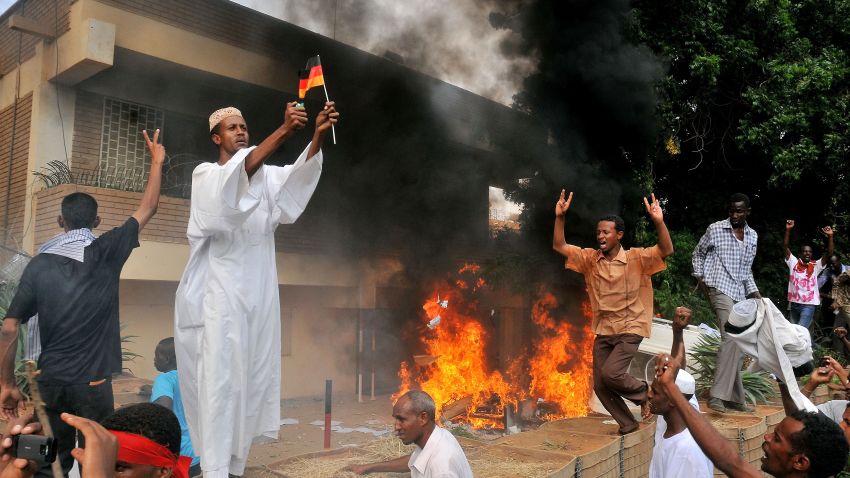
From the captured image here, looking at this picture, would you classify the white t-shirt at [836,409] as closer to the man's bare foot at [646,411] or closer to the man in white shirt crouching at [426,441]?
the man's bare foot at [646,411]

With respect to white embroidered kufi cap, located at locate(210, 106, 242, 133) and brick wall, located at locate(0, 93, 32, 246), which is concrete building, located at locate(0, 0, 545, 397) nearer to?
brick wall, located at locate(0, 93, 32, 246)

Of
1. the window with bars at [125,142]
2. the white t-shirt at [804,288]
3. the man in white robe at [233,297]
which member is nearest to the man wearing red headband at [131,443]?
the man in white robe at [233,297]

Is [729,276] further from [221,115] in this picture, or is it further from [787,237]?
[221,115]

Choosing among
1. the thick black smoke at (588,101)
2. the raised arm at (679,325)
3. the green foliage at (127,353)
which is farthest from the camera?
the thick black smoke at (588,101)

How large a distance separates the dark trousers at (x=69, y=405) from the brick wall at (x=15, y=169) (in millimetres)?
6618

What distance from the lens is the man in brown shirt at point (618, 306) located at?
548 cm

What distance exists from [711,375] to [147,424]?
748cm

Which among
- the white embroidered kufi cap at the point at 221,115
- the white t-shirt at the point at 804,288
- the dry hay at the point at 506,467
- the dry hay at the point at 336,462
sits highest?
the white embroidered kufi cap at the point at 221,115

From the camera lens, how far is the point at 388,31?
1055 centimetres

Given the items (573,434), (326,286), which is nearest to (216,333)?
(573,434)

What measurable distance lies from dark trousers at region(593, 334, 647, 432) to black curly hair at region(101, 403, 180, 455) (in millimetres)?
4067

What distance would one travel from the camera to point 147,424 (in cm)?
210

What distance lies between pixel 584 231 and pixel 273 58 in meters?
5.57

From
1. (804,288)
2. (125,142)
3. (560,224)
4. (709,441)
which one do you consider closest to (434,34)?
(125,142)
